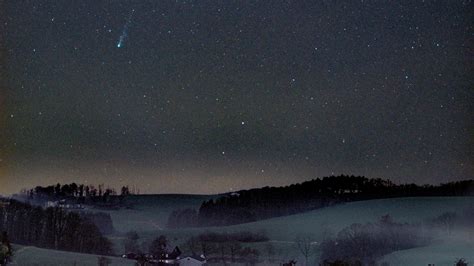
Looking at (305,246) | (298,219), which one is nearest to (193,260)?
(305,246)

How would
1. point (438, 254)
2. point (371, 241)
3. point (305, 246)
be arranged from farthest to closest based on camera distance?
point (305, 246), point (371, 241), point (438, 254)

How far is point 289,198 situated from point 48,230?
15.4 ft

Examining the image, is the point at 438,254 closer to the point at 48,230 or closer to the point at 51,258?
the point at 51,258

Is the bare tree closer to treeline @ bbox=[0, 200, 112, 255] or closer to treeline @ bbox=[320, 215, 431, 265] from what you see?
treeline @ bbox=[320, 215, 431, 265]

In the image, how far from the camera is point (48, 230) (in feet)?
52.2

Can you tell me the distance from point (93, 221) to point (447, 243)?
6.68 metres

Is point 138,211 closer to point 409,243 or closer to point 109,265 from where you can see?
point 109,265

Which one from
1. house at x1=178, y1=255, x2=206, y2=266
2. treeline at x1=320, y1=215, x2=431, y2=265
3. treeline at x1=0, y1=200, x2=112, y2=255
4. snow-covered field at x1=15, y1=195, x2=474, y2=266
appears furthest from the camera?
snow-covered field at x1=15, y1=195, x2=474, y2=266

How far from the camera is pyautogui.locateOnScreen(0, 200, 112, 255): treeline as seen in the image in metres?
→ 15.0

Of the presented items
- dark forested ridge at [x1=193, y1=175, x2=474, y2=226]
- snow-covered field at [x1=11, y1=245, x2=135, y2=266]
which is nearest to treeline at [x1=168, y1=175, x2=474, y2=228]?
dark forested ridge at [x1=193, y1=175, x2=474, y2=226]

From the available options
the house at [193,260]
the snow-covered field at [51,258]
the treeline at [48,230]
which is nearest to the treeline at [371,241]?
the house at [193,260]

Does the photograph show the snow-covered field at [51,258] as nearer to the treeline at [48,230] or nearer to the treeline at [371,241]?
the treeline at [48,230]

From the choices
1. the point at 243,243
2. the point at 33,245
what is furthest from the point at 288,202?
the point at 33,245

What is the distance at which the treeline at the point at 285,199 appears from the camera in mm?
16344
